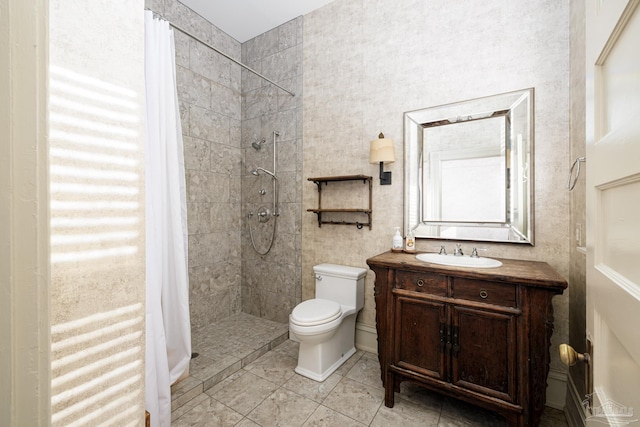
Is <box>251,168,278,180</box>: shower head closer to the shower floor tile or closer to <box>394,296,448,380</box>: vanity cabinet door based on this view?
the shower floor tile

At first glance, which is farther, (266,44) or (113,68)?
(266,44)

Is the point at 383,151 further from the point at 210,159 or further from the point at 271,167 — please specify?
the point at 210,159

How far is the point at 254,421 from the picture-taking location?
61.8 inches

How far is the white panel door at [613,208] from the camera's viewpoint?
0.45 metres

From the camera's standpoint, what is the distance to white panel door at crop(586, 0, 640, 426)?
451 millimetres

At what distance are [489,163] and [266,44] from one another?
2421mm

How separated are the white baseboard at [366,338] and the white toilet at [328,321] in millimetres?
60

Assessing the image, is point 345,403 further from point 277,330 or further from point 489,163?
point 489,163

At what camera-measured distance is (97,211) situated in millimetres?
846

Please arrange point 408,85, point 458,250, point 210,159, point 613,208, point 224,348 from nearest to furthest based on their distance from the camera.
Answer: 1. point 613,208
2. point 458,250
3. point 408,85
4. point 224,348
5. point 210,159

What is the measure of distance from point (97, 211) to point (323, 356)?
1.69 meters

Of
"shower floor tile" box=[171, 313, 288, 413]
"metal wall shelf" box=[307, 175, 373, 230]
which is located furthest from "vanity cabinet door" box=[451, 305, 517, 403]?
"shower floor tile" box=[171, 313, 288, 413]

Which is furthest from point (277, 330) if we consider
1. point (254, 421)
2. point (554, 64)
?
point (554, 64)

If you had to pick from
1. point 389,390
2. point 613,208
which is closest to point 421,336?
point 389,390
